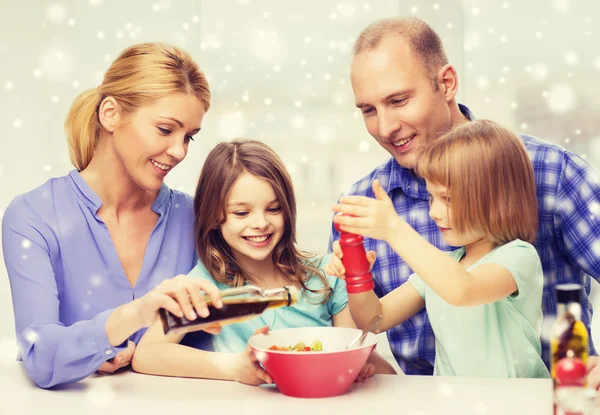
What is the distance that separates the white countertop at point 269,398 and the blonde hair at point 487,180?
0.87 feet

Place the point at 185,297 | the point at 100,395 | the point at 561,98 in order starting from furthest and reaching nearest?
the point at 561,98 → the point at 100,395 → the point at 185,297

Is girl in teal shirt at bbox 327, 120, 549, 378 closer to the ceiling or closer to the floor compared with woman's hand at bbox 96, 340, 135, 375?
closer to the ceiling

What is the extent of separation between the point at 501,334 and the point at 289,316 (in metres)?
0.45

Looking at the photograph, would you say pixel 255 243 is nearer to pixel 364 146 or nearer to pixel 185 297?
pixel 185 297

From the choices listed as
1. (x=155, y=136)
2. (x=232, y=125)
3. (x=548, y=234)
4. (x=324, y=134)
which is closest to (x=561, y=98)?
(x=324, y=134)

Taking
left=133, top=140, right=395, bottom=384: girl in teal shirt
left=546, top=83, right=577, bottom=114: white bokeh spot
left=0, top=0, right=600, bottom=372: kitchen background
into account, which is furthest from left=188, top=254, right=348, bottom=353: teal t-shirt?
left=546, top=83, right=577, bottom=114: white bokeh spot

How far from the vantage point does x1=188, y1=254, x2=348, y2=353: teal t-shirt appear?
1524mm

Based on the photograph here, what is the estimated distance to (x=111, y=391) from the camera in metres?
1.25

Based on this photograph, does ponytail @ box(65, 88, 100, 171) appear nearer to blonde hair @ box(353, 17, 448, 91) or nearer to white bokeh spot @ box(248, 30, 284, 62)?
blonde hair @ box(353, 17, 448, 91)

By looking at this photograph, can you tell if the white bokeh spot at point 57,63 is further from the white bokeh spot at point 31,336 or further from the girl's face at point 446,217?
the girl's face at point 446,217

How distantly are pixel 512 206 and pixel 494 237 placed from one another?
0.21ft

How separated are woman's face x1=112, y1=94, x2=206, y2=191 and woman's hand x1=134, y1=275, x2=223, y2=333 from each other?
47 centimetres

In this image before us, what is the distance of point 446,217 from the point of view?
1.31 meters

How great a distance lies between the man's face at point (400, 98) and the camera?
1671 mm
